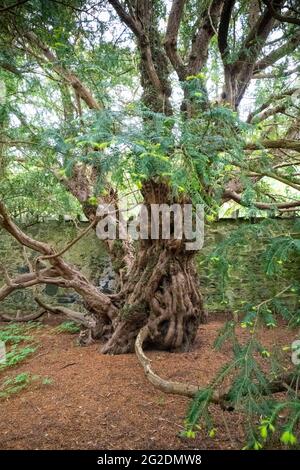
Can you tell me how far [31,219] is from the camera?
18.9ft

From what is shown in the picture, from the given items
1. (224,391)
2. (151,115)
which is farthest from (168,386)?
(151,115)

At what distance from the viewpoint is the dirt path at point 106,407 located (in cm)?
216

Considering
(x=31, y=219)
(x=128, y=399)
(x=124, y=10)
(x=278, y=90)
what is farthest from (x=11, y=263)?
(x=278, y=90)

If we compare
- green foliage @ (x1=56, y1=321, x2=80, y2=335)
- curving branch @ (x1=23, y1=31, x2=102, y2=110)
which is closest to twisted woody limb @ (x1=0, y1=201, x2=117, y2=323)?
green foliage @ (x1=56, y1=321, x2=80, y2=335)

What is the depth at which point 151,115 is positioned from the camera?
1910 millimetres

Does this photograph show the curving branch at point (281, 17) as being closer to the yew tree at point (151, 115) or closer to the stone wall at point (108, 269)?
the yew tree at point (151, 115)

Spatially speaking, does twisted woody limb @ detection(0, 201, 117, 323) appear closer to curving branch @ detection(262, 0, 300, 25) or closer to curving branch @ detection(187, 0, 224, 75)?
curving branch @ detection(187, 0, 224, 75)

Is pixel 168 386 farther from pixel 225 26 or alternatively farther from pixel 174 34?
pixel 174 34

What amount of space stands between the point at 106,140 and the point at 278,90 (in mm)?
1879

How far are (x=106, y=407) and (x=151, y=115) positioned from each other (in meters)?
2.04

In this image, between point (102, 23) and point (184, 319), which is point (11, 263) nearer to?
point (184, 319)

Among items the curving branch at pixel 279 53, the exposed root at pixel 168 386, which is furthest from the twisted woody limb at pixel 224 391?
the curving branch at pixel 279 53

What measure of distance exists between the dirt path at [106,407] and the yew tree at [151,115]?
0.35 meters

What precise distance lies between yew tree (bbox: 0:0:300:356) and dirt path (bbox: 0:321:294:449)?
0.35m
